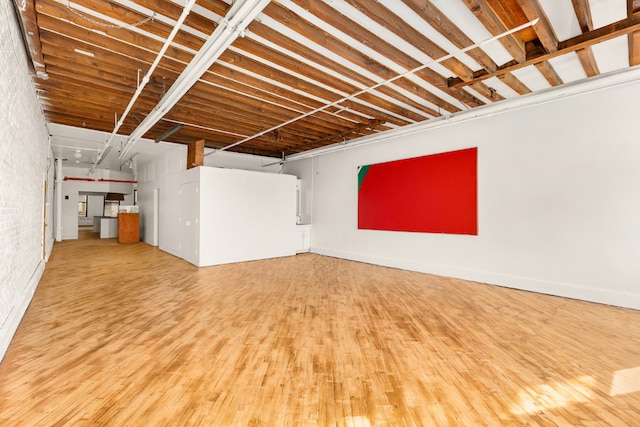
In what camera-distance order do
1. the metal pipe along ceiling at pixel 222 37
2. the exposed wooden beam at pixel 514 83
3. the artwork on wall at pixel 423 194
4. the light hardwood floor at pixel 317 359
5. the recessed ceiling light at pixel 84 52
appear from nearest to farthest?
the light hardwood floor at pixel 317 359 → the metal pipe along ceiling at pixel 222 37 → the recessed ceiling light at pixel 84 52 → the exposed wooden beam at pixel 514 83 → the artwork on wall at pixel 423 194

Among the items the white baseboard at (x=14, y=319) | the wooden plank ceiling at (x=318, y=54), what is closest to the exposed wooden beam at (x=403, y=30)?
the wooden plank ceiling at (x=318, y=54)

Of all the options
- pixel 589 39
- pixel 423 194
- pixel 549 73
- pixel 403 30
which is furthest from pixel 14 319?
pixel 549 73

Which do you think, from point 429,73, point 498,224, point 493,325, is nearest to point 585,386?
point 493,325

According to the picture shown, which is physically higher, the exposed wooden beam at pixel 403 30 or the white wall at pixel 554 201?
the exposed wooden beam at pixel 403 30

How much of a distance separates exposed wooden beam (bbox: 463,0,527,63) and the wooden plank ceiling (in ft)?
0.05

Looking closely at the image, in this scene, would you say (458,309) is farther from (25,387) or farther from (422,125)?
(25,387)

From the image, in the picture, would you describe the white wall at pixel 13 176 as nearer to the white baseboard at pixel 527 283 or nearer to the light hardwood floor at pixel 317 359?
the light hardwood floor at pixel 317 359

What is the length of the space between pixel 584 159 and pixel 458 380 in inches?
178

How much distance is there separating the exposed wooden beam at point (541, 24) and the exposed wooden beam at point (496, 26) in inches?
10.1

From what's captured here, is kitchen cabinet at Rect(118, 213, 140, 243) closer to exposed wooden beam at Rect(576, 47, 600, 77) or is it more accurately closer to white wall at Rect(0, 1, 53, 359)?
white wall at Rect(0, 1, 53, 359)

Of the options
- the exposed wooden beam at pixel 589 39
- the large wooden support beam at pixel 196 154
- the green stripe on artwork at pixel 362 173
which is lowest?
the green stripe on artwork at pixel 362 173

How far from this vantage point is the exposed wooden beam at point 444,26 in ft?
9.71

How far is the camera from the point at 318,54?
12.8ft

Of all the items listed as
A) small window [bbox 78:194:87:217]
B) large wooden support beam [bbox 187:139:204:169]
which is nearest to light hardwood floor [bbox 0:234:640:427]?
large wooden support beam [bbox 187:139:204:169]
